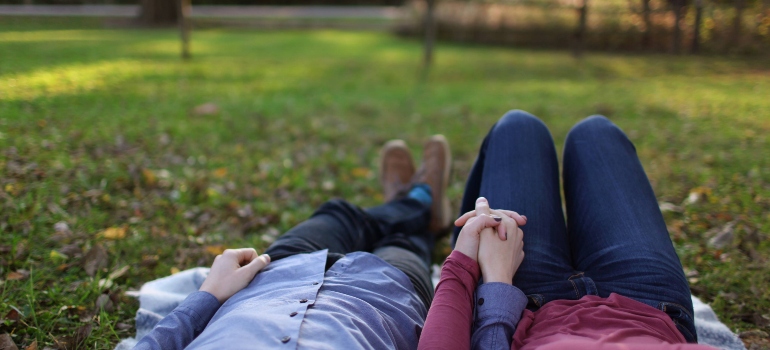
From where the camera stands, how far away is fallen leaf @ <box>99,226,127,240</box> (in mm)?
3004

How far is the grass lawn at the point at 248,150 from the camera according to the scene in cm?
263

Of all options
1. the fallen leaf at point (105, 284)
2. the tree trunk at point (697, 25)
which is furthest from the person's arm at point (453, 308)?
the tree trunk at point (697, 25)

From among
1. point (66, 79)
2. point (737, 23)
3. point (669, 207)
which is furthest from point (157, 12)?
point (669, 207)

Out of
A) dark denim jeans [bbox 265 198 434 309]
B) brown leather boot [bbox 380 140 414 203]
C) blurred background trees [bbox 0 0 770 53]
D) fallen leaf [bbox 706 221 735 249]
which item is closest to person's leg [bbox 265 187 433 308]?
dark denim jeans [bbox 265 198 434 309]

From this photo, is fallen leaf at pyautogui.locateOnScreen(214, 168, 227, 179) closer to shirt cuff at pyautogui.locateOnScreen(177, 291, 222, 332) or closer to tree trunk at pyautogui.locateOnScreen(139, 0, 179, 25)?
shirt cuff at pyautogui.locateOnScreen(177, 291, 222, 332)

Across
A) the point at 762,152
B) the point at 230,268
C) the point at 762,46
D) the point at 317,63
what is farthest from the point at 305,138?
Answer: the point at 762,46

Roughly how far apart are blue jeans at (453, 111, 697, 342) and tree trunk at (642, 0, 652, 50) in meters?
9.95

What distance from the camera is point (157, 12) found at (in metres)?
15.2

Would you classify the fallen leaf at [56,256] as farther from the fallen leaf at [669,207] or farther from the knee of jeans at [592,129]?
the fallen leaf at [669,207]

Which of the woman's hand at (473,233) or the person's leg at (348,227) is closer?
the woman's hand at (473,233)

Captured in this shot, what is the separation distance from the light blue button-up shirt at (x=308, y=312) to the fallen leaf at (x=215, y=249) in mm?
1154

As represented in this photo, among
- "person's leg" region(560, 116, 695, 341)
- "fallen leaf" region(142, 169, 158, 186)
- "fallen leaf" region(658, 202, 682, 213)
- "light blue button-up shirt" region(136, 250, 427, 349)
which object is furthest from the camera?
"fallen leaf" region(142, 169, 158, 186)

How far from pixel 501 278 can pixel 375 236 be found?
0.94m

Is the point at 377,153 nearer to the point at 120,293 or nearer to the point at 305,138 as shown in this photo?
the point at 305,138
